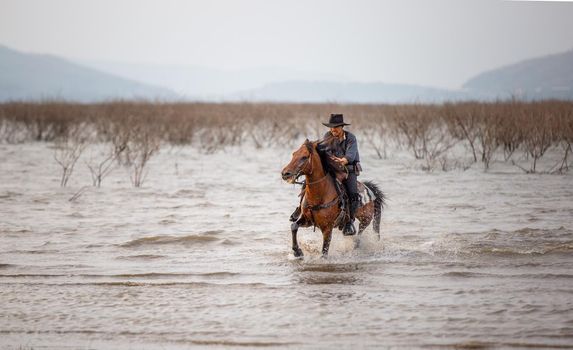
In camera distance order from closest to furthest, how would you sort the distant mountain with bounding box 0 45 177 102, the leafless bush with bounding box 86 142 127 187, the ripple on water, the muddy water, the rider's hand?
the muddy water → the rider's hand → the ripple on water → the leafless bush with bounding box 86 142 127 187 → the distant mountain with bounding box 0 45 177 102

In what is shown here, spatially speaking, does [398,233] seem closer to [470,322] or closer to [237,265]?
[237,265]

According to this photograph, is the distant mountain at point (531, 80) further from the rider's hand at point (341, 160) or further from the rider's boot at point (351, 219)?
the rider's hand at point (341, 160)

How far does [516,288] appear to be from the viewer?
5316 mm

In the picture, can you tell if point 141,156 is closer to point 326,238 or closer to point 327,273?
point 326,238

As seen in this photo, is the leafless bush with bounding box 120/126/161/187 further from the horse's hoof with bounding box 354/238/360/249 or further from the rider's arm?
the rider's arm

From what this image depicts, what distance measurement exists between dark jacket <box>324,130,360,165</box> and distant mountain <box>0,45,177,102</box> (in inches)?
3394

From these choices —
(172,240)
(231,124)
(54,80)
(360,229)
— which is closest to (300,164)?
(360,229)

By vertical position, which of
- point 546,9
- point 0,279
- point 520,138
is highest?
point 546,9

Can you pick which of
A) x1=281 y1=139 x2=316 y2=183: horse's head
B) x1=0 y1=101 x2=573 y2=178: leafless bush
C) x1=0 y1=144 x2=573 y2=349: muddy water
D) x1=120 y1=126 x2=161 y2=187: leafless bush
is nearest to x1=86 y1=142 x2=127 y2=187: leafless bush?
x1=0 y1=101 x2=573 y2=178: leafless bush

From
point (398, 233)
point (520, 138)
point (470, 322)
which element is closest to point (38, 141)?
point (520, 138)

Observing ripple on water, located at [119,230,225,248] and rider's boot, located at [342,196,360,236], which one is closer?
rider's boot, located at [342,196,360,236]

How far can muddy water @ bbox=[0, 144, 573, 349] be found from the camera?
14.4ft

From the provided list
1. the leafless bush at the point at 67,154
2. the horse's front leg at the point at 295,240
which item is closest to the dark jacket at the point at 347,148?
the horse's front leg at the point at 295,240

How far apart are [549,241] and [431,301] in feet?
8.64
